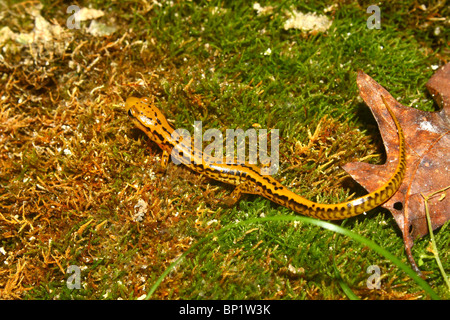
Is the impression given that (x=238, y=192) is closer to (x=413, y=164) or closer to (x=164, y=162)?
(x=164, y=162)

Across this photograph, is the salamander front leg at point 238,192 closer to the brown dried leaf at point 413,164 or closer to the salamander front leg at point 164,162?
the salamander front leg at point 164,162

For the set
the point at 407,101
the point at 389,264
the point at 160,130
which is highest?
the point at 407,101

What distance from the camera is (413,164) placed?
4074 mm

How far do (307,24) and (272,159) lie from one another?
2.09 m

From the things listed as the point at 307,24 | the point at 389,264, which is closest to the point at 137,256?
the point at 389,264

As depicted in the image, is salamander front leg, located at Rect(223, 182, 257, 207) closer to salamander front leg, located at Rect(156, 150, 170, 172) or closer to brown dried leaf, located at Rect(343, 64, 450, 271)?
salamander front leg, located at Rect(156, 150, 170, 172)

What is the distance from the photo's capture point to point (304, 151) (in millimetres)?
4496

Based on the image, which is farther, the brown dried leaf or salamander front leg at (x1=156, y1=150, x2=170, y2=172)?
salamander front leg at (x1=156, y1=150, x2=170, y2=172)

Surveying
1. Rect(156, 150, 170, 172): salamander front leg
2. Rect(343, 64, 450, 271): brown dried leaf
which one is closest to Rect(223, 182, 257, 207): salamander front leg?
Rect(156, 150, 170, 172): salamander front leg

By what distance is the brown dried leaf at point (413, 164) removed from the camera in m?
3.91

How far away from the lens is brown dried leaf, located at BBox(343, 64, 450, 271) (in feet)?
12.8

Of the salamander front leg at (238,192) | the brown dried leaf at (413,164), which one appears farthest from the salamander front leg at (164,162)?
the brown dried leaf at (413,164)

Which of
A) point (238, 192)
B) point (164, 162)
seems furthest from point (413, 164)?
point (164, 162)
